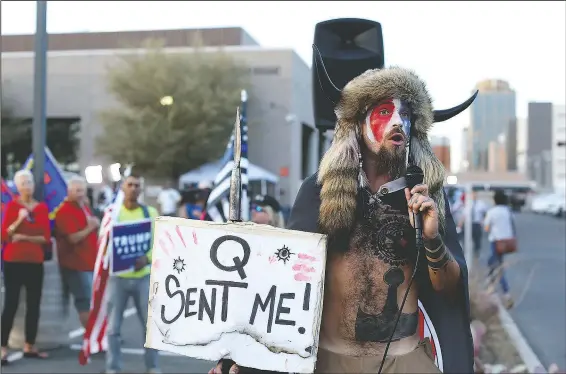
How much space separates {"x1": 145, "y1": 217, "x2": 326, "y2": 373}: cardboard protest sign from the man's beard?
0.39 metres

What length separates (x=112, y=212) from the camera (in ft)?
22.1

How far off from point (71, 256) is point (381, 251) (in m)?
5.52

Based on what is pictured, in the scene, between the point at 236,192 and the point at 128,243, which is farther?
the point at 128,243

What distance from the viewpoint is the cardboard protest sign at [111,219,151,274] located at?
643cm

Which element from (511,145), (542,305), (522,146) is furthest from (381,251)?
(511,145)

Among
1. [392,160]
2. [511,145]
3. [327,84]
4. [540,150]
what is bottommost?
[392,160]

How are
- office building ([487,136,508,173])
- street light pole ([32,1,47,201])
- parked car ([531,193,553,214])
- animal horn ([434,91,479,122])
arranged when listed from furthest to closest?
office building ([487,136,508,173]) < parked car ([531,193,553,214]) < street light pole ([32,1,47,201]) < animal horn ([434,91,479,122])

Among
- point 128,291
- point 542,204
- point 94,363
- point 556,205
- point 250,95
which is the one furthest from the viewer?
point 542,204

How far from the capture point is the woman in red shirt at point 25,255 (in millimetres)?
7047

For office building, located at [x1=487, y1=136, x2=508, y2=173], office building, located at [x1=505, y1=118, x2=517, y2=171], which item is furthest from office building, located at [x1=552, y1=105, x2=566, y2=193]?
office building, located at [x1=487, y1=136, x2=508, y2=173]

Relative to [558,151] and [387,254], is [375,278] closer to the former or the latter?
[387,254]

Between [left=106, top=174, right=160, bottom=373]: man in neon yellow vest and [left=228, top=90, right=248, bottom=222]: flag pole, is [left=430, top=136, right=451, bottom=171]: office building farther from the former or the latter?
[left=106, top=174, right=160, bottom=373]: man in neon yellow vest

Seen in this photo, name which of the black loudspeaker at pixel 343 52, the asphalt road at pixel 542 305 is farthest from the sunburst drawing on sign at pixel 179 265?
the asphalt road at pixel 542 305

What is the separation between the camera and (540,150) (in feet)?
467
